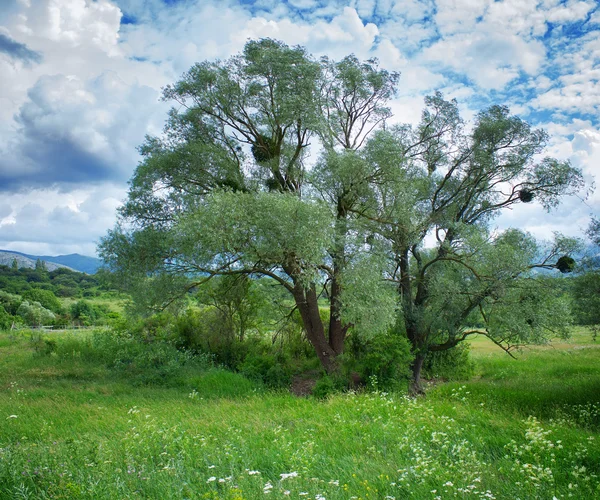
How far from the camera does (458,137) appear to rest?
69.4ft

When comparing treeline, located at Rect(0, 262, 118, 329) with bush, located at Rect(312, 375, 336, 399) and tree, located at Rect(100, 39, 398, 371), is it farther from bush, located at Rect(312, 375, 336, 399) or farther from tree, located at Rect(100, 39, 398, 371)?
bush, located at Rect(312, 375, 336, 399)

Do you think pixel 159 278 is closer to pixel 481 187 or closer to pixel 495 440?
pixel 495 440

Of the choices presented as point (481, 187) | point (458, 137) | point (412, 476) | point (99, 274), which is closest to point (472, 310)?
point (481, 187)

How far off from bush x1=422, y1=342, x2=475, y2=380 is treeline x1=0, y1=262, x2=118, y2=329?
26.9 m

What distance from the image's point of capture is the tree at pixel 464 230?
694 inches

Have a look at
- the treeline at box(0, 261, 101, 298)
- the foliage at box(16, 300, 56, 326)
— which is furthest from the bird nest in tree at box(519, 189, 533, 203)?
the treeline at box(0, 261, 101, 298)

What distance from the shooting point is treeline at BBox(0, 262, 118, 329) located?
46500mm

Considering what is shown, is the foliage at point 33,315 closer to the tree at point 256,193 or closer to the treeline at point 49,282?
the treeline at point 49,282

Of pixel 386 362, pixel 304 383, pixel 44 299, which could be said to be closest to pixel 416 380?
pixel 386 362

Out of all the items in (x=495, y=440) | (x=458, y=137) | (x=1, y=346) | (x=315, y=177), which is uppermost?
(x=458, y=137)

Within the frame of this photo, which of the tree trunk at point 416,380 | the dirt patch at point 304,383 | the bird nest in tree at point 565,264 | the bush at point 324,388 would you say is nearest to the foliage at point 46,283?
the dirt patch at point 304,383

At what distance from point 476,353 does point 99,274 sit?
101ft

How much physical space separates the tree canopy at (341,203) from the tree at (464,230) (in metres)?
0.07

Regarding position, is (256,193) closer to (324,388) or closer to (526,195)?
(324,388)
